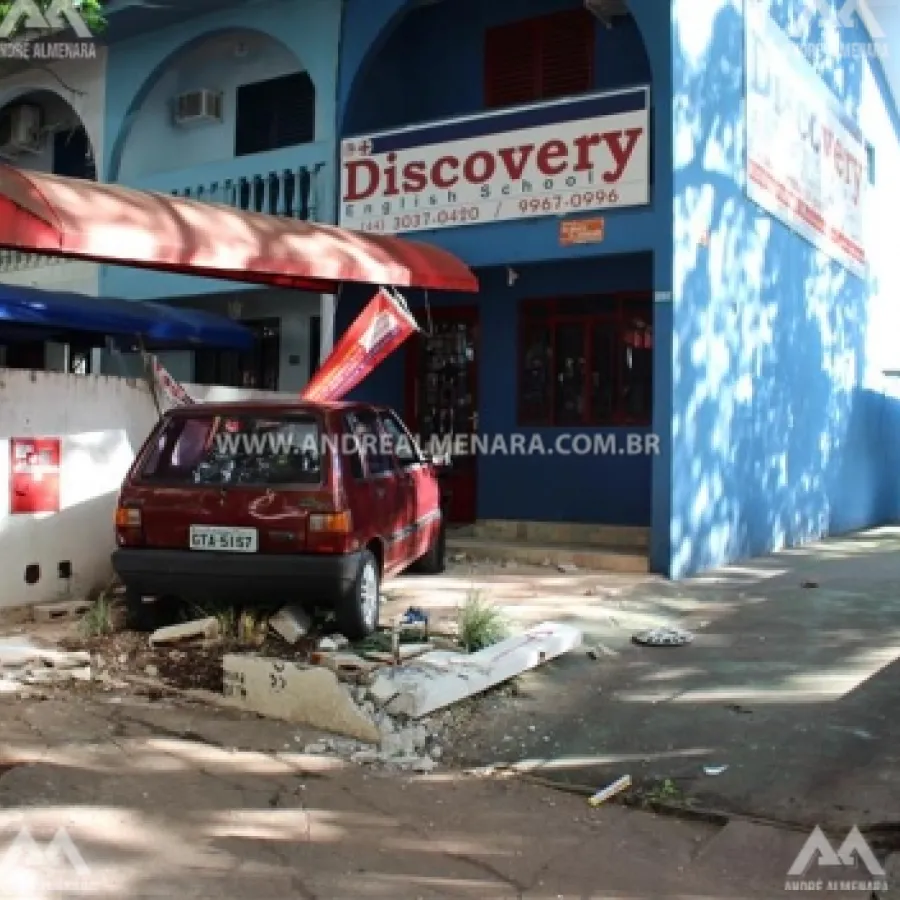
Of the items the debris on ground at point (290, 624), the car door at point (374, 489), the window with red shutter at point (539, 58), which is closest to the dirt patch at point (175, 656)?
the debris on ground at point (290, 624)

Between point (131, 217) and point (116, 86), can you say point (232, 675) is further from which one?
point (116, 86)

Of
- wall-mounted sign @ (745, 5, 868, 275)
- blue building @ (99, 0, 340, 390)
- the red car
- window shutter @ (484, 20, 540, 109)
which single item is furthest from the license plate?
window shutter @ (484, 20, 540, 109)

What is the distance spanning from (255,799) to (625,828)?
152 centimetres

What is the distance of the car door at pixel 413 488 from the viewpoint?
764 cm

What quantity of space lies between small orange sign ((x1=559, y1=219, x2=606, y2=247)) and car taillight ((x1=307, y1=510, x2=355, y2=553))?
465cm

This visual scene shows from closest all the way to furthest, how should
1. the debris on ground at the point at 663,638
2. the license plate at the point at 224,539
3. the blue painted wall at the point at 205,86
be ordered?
the license plate at the point at 224,539
the debris on ground at the point at 663,638
the blue painted wall at the point at 205,86

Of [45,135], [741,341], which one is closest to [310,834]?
[741,341]

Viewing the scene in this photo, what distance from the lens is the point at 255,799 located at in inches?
165

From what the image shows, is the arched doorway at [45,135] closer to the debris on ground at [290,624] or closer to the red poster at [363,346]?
the red poster at [363,346]

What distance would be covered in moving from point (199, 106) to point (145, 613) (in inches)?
341

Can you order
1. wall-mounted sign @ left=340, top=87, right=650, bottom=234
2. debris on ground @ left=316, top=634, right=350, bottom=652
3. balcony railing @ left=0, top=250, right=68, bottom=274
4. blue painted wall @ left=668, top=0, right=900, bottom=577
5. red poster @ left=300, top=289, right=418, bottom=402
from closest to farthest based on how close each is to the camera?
1. debris on ground @ left=316, top=634, right=350, bottom=652
2. red poster @ left=300, top=289, right=418, bottom=402
3. blue painted wall @ left=668, top=0, right=900, bottom=577
4. wall-mounted sign @ left=340, top=87, right=650, bottom=234
5. balcony railing @ left=0, top=250, right=68, bottom=274

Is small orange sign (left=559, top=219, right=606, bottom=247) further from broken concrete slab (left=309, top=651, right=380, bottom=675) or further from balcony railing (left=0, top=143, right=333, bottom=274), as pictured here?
broken concrete slab (left=309, top=651, right=380, bottom=675)

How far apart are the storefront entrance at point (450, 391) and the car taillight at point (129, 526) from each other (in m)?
5.57

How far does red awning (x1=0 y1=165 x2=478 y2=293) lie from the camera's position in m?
6.81
